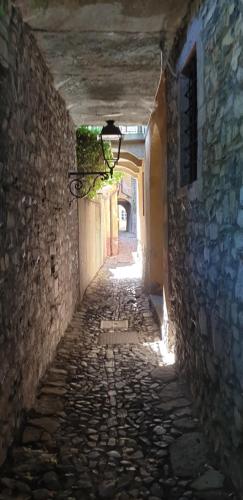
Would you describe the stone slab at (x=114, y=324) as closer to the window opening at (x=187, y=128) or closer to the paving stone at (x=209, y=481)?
the window opening at (x=187, y=128)

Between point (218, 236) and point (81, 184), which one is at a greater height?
point (81, 184)

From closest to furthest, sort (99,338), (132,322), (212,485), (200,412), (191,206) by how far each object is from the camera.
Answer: (212,485)
(200,412)
(191,206)
(99,338)
(132,322)

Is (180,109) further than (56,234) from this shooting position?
No

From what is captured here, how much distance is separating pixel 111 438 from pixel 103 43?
334 cm

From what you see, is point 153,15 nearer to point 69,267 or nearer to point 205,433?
point 205,433

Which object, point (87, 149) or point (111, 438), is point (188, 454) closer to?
point (111, 438)

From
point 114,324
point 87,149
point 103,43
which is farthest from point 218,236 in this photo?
point 87,149

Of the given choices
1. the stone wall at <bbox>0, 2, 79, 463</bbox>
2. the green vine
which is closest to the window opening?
the stone wall at <bbox>0, 2, 79, 463</bbox>

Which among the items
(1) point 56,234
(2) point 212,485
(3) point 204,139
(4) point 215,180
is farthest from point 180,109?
(2) point 212,485

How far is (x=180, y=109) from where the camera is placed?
11.3 ft

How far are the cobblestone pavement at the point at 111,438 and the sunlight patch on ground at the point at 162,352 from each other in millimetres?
43

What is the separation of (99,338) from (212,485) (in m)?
3.27

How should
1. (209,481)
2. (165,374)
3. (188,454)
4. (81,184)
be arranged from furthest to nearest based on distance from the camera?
(81,184), (165,374), (188,454), (209,481)

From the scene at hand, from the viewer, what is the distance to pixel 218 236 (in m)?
2.33
